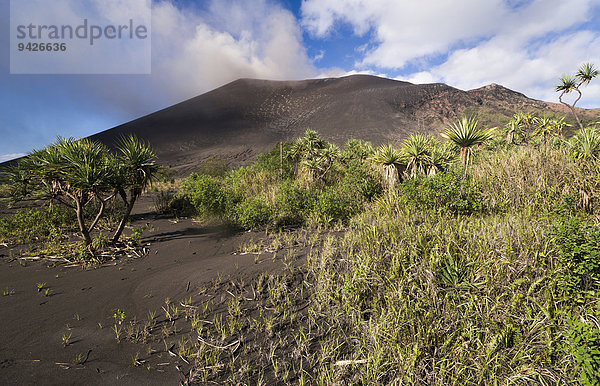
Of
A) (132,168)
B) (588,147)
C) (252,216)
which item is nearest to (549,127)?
(588,147)

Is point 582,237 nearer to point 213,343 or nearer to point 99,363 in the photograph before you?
point 213,343

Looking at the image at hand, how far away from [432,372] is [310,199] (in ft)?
21.6

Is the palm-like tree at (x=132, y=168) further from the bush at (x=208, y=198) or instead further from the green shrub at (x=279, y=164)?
the green shrub at (x=279, y=164)

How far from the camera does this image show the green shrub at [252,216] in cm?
795

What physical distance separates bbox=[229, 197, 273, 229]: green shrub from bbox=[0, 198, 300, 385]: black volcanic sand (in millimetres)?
1163

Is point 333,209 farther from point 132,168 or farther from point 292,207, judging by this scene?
point 132,168

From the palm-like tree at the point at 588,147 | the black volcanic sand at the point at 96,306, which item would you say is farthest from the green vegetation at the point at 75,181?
the palm-like tree at the point at 588,147

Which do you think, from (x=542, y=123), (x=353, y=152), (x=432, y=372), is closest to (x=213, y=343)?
(x=432, y=372)

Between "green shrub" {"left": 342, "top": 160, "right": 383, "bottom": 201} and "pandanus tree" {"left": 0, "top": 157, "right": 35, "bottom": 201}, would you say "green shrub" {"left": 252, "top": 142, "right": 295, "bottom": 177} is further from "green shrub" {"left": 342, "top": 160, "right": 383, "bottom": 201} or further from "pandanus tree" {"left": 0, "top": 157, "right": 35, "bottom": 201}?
"pandanus tree" {"left": 0, "top": 157, "right": 35, "bottom": 201}

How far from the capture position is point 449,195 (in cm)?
628

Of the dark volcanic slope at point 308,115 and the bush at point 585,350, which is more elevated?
the dark volcanic slope at point 308,115

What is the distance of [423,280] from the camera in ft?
10.8

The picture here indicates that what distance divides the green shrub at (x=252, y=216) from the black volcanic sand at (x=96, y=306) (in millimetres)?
1163

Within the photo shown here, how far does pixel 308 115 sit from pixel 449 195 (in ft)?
315
